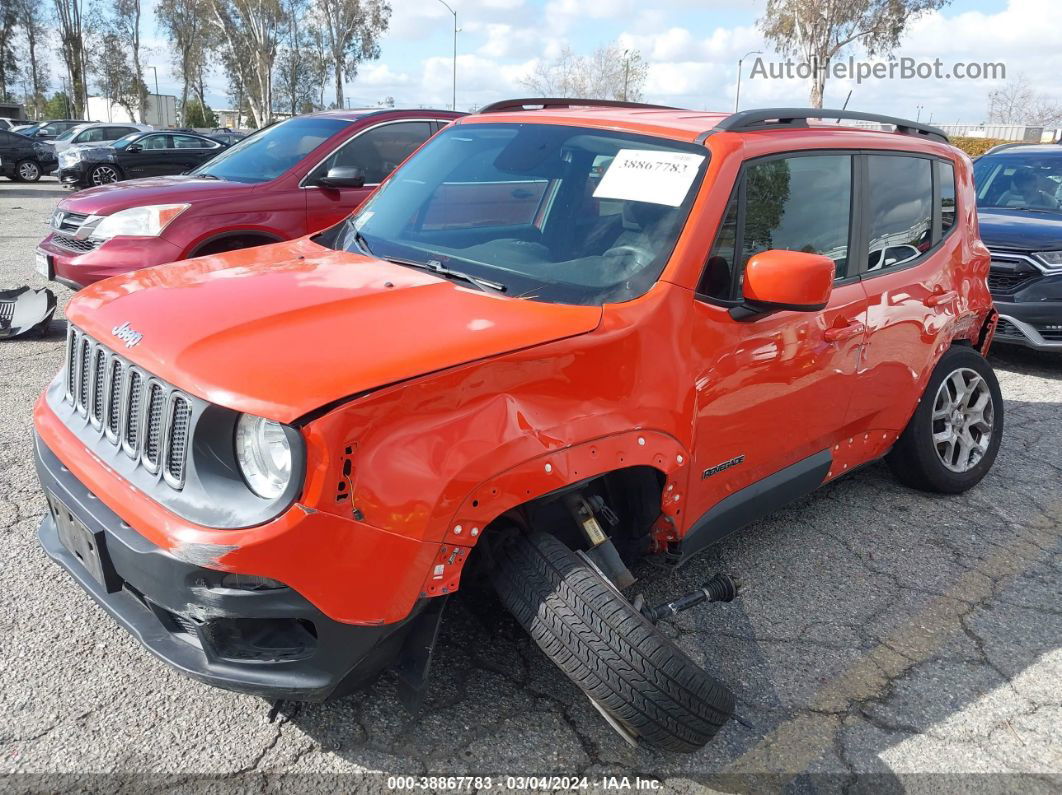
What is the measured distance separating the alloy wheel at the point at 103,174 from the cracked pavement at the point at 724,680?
1723 centimetres

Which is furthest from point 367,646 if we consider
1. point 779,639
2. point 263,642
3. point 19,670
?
Answer: point 779,639

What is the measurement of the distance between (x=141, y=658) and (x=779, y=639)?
2218 millimetres

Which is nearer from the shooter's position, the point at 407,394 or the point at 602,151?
the point at 407,394

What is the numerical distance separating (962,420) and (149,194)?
546 centimetres

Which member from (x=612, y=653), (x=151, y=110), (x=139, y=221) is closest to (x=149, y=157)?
(x=139, y=221)

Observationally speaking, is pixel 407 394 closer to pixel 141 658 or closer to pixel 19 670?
pixel 141 658

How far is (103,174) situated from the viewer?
61.8ft

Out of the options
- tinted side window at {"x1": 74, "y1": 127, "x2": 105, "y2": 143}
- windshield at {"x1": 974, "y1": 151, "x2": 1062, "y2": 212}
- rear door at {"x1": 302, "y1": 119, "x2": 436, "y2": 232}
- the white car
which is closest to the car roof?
rear door at {"x1": 302, "y1": 119, "x2": 436, "y2": 232}

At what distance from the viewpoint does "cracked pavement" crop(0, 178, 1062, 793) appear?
2430 mm

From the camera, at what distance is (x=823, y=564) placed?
370 centimetres

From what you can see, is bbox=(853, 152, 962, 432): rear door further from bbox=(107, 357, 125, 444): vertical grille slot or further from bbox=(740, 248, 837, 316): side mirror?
bbox=(107, 357, 125, 444): vertical grille slot

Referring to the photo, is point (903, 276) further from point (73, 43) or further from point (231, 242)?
point (73, 43)

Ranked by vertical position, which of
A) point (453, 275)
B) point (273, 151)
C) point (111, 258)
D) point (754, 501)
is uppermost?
point (273, 151)

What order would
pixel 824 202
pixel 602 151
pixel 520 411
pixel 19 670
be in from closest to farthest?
pixel 520 411 < pixel 19 670 < pixel 602 151 < pixel 824 202
